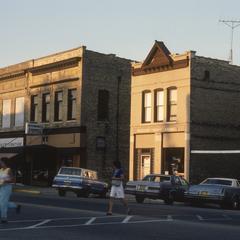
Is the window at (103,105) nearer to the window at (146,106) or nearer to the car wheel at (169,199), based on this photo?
the window at (146,106)

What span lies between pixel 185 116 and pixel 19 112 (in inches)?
694

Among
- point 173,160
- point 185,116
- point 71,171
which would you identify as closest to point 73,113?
point 173,160

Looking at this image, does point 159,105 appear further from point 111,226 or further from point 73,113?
point 111,226

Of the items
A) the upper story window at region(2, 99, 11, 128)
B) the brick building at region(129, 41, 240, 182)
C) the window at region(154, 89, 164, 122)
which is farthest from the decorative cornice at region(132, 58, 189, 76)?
the upper story window at region(2, 99, 11, 128)

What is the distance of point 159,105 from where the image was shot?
134 feet

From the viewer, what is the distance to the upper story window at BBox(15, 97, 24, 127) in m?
51.1

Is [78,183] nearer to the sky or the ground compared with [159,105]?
nearer to the ground

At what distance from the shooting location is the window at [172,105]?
3961 centimetres

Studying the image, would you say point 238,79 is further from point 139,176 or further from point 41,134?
point 41,134

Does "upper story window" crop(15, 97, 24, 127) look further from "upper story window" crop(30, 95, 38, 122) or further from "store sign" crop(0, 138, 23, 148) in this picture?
"upper story window" crop(30, 95, 38, 122)

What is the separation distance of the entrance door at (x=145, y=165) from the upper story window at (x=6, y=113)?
15048 millimetres

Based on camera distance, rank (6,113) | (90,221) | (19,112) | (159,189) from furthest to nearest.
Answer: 1. (6,113)
2. (19,112)
3. (159,189)
4. (90,221)

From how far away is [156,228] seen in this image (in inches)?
637

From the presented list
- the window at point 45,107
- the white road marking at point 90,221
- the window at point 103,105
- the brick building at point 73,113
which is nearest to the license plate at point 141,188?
the white road marking at point 90,221
